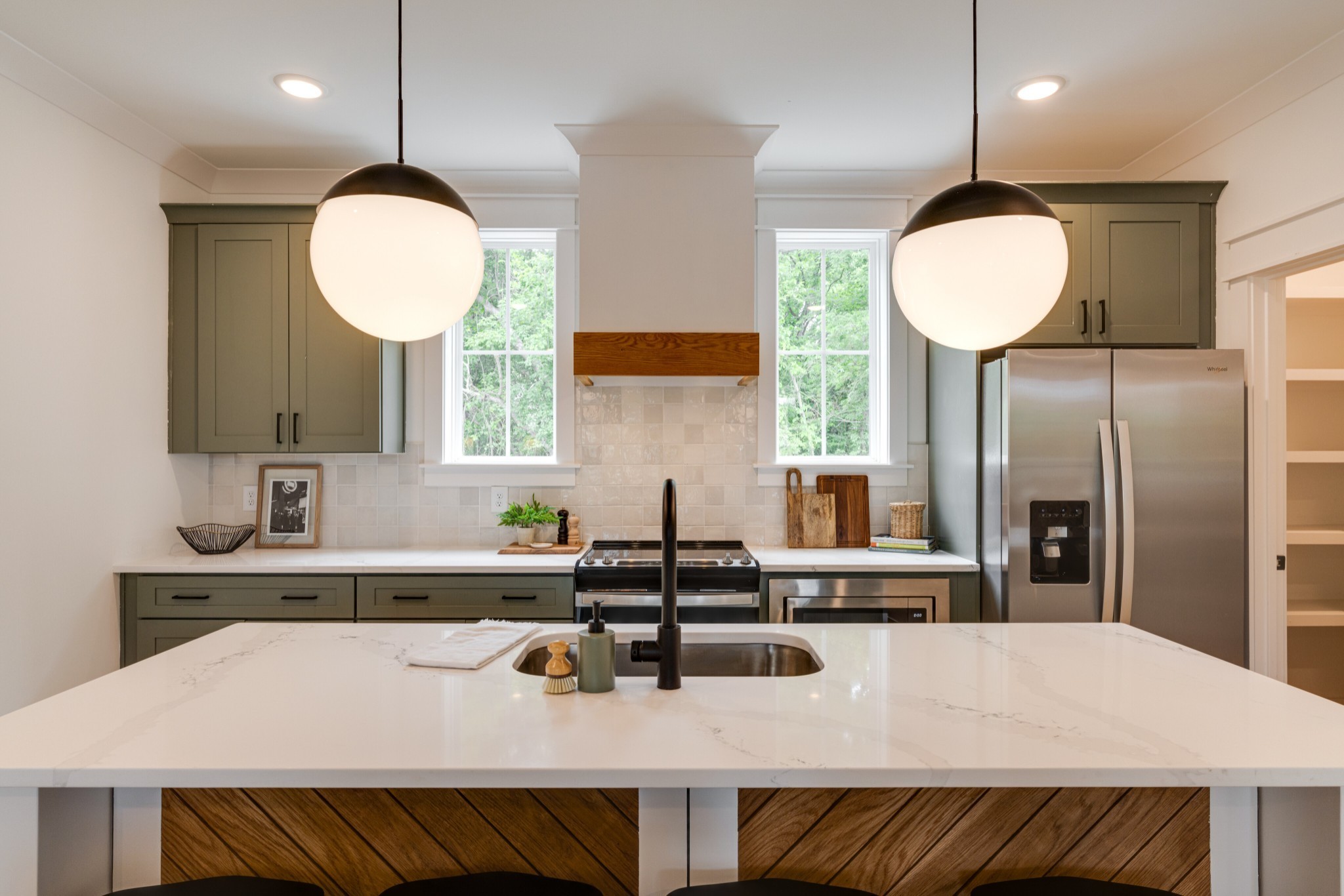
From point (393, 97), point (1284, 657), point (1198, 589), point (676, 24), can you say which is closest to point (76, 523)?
point (393, 97)

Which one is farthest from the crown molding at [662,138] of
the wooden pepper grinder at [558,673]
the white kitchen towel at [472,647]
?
the wooden pepper grinder at [558,673]

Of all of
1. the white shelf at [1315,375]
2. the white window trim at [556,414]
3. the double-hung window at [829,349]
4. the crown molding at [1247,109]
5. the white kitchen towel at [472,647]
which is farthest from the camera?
the double-hung window at [829,349]

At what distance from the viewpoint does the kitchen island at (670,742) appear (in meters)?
1.06

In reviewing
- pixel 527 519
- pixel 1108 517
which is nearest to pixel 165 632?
pixel 527 519

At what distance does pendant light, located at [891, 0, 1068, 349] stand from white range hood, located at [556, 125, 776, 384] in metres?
1.52

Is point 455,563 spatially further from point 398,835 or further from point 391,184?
point 391,184

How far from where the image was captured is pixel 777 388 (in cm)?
355

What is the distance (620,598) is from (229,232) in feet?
7.66

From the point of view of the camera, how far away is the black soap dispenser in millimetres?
1412

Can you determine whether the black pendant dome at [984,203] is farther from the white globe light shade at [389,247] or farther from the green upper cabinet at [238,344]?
the green upper cabinet at [238,344]

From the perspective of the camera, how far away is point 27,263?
8.15 ft

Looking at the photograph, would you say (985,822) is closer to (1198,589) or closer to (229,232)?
(1198,589)

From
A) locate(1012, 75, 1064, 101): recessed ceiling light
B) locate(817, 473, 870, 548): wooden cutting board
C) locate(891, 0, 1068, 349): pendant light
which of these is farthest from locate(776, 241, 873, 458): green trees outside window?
locate(891, 0, 1068, 349): pendant light

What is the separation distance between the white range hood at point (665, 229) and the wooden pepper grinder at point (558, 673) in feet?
5.30
